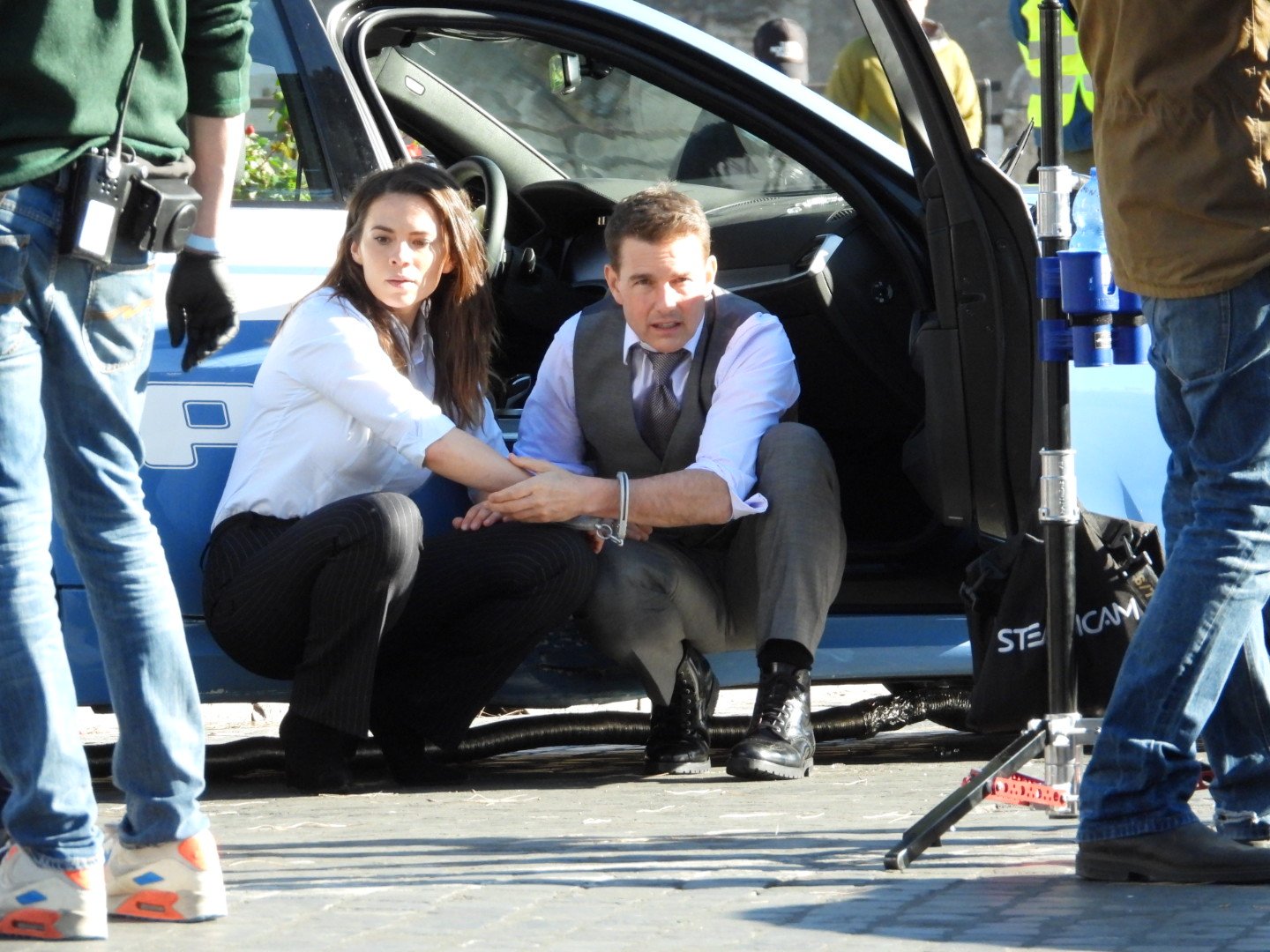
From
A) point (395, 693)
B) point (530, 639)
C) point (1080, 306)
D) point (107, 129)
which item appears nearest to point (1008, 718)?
point (1080, 306)

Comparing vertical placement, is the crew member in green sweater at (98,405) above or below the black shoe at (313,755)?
above

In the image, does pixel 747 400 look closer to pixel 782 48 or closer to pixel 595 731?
pixel 595 731

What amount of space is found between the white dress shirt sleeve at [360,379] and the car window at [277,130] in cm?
27

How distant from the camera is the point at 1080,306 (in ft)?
11.0

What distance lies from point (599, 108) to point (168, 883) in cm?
329

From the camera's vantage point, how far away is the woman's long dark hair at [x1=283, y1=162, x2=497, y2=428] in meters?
4.23

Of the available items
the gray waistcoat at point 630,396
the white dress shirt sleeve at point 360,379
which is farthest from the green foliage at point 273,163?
the gray waistcoat at point 630,396

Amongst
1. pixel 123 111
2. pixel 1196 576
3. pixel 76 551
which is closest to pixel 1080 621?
pixel 1196 576

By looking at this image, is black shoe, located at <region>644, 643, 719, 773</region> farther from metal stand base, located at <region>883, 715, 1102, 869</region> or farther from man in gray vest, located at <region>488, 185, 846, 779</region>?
metal stand base, located at <region>883, 715, 1102, 869</region>

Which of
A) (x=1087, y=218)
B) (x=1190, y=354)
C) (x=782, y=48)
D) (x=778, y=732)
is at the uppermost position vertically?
(x=782, y=48)

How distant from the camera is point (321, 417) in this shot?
418 cm

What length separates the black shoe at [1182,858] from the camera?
300 cm

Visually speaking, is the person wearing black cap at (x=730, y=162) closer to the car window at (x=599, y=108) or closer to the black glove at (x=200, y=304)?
the car window at (x=599, y=108)

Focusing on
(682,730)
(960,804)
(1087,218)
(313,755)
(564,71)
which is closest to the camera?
(960,804)
